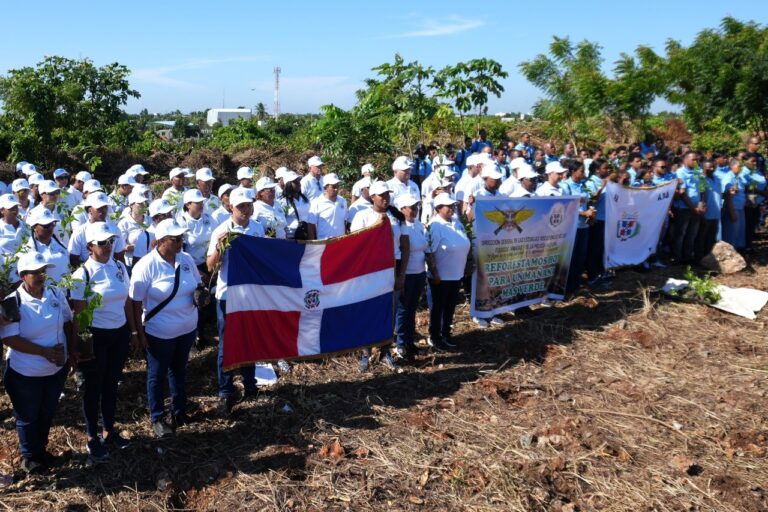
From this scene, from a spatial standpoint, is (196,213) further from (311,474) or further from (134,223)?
(311,474)

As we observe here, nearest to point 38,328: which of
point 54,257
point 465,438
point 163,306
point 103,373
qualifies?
point 103,373

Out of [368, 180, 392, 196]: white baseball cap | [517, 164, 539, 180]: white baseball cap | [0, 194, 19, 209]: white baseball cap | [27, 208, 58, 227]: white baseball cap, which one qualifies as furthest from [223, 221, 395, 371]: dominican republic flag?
[517, 164, 539, 180]: white baseball cap

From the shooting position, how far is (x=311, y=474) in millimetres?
A: 4969

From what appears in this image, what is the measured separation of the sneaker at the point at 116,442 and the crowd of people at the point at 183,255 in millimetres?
11

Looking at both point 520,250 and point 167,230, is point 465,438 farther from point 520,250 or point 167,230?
point 520,250

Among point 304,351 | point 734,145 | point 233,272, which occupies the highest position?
point 734,145

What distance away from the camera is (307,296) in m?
6.36

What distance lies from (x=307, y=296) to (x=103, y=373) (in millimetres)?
1986

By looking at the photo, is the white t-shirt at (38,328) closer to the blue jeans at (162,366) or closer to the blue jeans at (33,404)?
the blue jeans at (33,404)

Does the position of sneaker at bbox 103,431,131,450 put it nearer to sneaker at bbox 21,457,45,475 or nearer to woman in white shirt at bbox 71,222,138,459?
woman in white shirt at bbox 71,222,138,459

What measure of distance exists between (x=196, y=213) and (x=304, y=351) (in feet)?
6.72

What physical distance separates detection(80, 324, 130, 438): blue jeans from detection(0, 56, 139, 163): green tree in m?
14.6

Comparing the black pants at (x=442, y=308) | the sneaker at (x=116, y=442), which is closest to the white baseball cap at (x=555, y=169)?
the black pants at (x=442, y=308)

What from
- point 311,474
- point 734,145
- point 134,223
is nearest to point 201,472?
point 311,474
